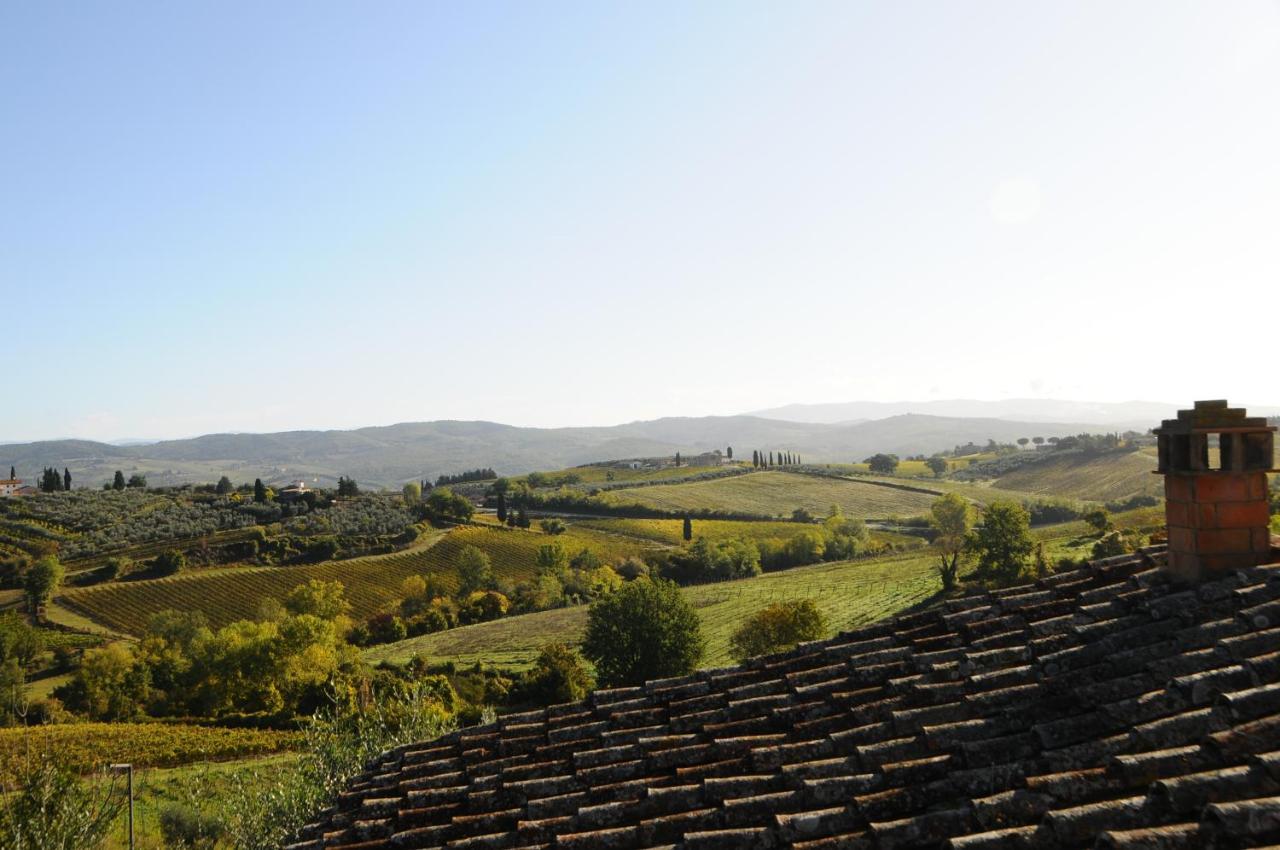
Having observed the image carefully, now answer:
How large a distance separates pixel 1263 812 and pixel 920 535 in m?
113

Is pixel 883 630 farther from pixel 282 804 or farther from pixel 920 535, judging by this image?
pixel 920 535

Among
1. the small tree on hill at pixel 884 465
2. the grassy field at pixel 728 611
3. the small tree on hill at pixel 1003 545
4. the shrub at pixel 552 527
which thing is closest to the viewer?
the grassy field at pixel 728 611

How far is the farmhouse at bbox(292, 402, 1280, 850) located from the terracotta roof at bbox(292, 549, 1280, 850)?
0.05 feet

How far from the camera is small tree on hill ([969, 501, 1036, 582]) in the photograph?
60188mm

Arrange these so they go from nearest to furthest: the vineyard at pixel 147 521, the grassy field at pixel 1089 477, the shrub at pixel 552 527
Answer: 1. the vineyard at pixel 147 521
2. the shrub at pixel 552 527
3. the grassy field at pixel 1089 477

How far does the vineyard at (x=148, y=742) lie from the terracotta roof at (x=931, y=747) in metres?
37.5

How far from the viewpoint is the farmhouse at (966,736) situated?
14.0ft

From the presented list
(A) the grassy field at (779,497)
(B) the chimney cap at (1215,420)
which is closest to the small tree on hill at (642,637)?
(B) the chimney cap at (1215,420)

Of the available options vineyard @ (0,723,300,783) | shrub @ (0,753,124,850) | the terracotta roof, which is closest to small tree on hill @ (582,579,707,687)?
vineyard @ (0,723,300,783)

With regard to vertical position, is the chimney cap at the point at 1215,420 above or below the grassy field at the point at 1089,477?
above

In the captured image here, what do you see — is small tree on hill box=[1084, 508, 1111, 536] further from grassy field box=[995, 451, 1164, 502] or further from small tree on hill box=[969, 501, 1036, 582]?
grassy field box=[995, 451, 1164, 502]

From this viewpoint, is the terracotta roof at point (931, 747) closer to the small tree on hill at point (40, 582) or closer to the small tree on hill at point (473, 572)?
the small tree on hill at point (473, 572)

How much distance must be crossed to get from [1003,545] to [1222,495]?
6035cm

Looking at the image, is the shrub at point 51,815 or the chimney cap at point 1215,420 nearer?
the chimney cap at point 1215,420
